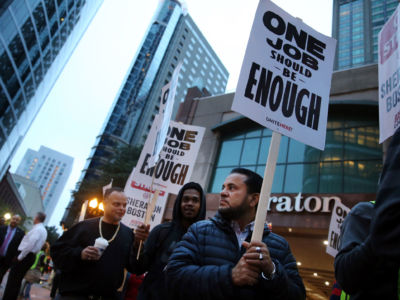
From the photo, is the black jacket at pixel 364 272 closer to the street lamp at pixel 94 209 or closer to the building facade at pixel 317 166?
the street lamp at pixel 94 209

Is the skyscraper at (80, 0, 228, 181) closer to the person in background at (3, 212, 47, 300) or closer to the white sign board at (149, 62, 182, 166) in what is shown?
the person in background at (3, 212, 47, 300)

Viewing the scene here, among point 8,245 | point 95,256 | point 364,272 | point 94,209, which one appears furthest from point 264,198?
point 94,209

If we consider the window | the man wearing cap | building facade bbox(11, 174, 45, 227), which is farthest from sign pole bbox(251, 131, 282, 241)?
building facade bbox(11, 174, 45, 227)

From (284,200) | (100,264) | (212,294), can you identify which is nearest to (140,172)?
(100,264)

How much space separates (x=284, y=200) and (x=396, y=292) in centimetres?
1341

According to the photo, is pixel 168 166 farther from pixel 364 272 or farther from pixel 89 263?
pixel 364 272

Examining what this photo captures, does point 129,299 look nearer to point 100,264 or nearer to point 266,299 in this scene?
point 100,264

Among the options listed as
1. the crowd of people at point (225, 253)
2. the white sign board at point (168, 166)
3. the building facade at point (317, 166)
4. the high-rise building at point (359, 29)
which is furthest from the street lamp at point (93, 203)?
the high-rise building at point (359, 29)

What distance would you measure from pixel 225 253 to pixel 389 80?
3.06 metres

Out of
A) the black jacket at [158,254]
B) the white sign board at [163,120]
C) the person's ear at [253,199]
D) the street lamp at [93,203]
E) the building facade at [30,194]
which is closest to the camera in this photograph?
the person's ear at [253,199]

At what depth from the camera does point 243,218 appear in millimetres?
2236

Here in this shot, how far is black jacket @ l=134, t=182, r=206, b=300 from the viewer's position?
2922 mm

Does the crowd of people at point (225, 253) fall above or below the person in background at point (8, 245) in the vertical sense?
above

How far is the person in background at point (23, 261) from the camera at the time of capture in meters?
5.47
